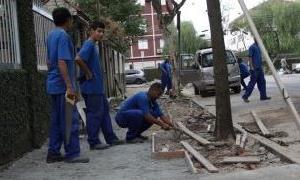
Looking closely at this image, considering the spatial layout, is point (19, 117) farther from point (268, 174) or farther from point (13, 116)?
point (268, 174)

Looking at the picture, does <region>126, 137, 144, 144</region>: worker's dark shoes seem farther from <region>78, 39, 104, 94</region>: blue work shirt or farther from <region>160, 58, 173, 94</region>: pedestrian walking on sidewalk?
<region>160, 58, 173, 94</region>: pedestrian walking on sidewalk

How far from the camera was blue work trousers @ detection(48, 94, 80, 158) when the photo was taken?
8570 mm

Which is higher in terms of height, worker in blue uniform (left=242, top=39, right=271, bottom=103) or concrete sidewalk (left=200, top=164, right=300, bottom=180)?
worker in blue uniform (left=242, top=39, right=271, bottom=103)

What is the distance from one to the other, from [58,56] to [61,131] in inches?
40.2

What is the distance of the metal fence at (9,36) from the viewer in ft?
29.9

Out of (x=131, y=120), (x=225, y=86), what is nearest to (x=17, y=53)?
(x=131, y=120)

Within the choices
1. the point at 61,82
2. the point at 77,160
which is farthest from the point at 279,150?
the point at 61,82

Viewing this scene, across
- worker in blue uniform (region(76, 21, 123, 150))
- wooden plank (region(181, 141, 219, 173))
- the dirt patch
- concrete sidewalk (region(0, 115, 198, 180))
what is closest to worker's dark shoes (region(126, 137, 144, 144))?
the dirt patch

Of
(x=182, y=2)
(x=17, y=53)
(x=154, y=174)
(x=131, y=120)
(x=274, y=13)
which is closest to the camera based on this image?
(x=154, y=174)

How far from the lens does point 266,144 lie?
29.2ft

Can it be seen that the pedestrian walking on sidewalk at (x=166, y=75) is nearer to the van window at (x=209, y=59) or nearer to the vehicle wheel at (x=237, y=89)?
the van window at (x=209, y=59)

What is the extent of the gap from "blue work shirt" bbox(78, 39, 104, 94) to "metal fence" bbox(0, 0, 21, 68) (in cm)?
97

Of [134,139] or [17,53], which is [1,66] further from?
[134,139]

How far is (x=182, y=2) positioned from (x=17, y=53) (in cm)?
1511
